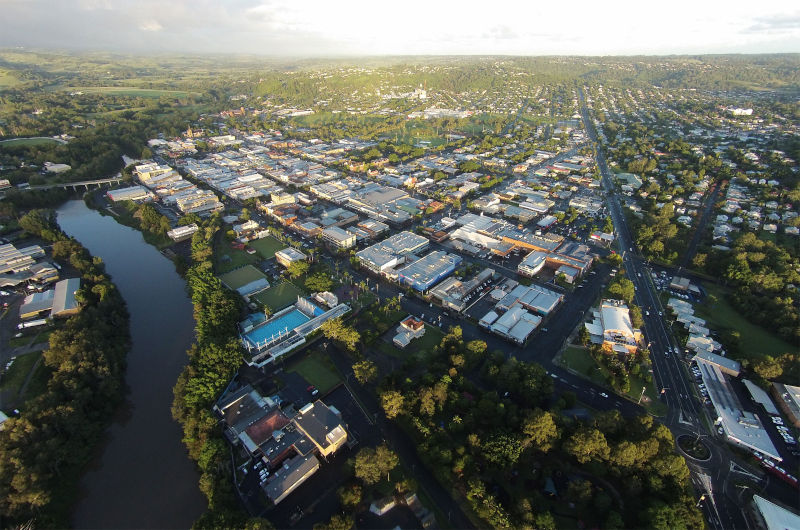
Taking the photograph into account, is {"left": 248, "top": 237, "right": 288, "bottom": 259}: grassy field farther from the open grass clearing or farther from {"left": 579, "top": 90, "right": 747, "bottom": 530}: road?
{"left": 579, "top": 90, "right": 747, "bottom": 530}: road

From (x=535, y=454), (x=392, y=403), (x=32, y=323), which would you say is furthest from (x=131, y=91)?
(x=535, y=454)

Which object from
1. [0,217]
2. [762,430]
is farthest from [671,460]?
Answer: [0,217]

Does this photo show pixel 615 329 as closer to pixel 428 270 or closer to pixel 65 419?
pixel 428 270

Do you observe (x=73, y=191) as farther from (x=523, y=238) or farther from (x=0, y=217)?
(x=523, y=238)

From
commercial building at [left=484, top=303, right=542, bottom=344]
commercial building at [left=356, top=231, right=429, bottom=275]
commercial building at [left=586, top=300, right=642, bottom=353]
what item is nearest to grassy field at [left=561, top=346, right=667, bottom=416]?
commercial building at [left=586, top=300, right=642, bottom=353]

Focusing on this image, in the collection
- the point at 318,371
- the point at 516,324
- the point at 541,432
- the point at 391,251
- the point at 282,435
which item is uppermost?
the point at 391,251
